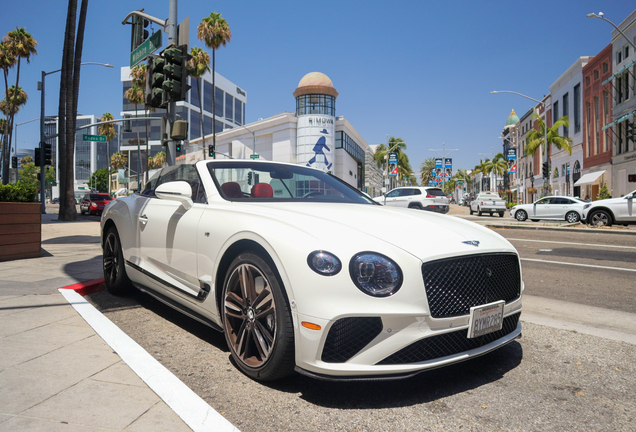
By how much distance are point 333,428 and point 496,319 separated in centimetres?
118

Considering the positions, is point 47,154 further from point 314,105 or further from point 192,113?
point 192,113

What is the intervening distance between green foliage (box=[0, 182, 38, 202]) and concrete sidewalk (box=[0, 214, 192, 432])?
3216mm

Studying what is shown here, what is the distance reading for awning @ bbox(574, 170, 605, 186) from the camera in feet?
127

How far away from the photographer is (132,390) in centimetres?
261

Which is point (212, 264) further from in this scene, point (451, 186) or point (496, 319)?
point (451, 186)

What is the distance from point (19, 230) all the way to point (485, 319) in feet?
25.9

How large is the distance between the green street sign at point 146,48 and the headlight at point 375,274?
785 cm

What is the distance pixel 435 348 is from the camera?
8.06 ft

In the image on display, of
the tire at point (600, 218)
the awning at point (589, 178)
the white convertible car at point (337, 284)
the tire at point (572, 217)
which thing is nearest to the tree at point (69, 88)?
the white convertible car at point (337, 284)

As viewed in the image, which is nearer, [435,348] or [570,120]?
[435,348]

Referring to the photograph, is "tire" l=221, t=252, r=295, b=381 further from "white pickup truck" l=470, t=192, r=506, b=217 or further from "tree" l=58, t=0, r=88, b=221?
"white pickup truck" l=470, t=192, r=506, b=217

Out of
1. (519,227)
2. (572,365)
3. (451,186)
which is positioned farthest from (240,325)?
(451,186)

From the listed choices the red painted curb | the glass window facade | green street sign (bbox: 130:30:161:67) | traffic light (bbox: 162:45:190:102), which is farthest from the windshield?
the glass window facade

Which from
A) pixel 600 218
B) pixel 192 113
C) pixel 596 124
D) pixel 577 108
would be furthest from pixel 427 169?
pixel 600 218
